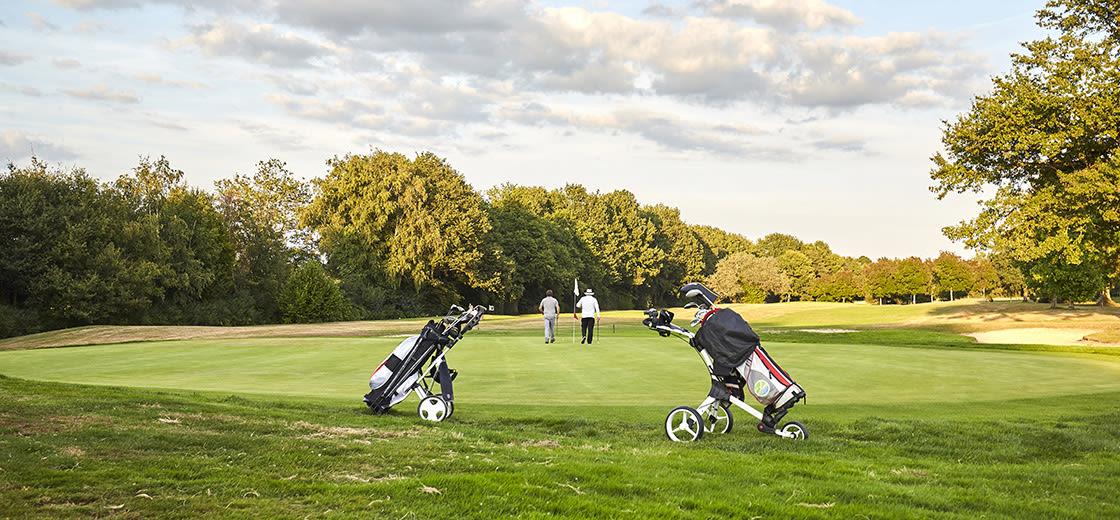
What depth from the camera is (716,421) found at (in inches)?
340

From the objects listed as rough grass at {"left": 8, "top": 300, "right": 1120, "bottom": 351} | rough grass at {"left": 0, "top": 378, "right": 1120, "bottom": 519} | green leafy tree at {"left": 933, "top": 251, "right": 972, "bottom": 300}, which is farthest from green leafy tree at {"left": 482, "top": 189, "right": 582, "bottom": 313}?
rough grass at {"left": 0, "top": 378, "right": 1120, "bottom": 519}

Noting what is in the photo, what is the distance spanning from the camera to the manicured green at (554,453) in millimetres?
4918

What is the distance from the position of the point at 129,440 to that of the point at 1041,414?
37.3 ft

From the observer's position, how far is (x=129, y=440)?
6570 millimetres

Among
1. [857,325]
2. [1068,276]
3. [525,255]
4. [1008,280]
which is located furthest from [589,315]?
[1008,280]


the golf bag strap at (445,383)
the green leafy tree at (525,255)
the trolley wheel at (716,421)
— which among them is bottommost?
the trolley wheel at (716,421)

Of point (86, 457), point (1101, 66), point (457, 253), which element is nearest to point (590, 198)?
point (457, 253)

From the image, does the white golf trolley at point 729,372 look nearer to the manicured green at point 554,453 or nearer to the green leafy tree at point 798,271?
the manicured green at point 554,453

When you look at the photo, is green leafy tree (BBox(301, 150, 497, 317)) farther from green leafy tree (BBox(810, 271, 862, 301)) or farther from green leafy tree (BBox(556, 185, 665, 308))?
green leafy tree (BBox(810, 271, 862, 301))

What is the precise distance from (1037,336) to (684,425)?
31.0 meters

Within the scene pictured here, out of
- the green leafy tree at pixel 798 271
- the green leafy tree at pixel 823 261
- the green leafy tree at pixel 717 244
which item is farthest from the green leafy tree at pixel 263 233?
the green leafy tree at pixel 823 261

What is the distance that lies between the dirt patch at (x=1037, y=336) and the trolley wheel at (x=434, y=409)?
2837 centimetres

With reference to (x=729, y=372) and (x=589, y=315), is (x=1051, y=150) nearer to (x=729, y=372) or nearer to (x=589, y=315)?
(x=589, y=315)

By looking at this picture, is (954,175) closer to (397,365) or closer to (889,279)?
(397,365)
